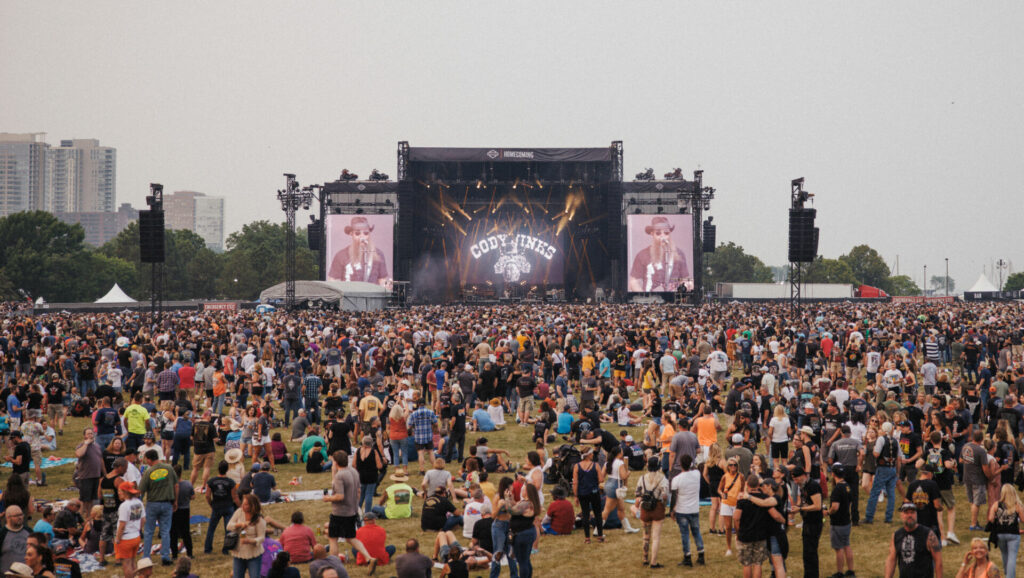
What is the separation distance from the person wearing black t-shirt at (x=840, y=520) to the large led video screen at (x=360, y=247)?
46807 mm

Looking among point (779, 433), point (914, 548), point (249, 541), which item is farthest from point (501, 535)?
point (779, 433)

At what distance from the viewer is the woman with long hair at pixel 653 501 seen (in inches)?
355

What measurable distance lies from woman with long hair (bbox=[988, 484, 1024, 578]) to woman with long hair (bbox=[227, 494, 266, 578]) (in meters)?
6.56

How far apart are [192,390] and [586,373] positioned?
8.12 meters

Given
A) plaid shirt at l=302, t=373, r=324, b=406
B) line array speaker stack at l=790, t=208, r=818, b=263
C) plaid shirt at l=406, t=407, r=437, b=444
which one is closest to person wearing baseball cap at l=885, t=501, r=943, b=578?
plaid shirt at l=406, t=407, r=437, b=444

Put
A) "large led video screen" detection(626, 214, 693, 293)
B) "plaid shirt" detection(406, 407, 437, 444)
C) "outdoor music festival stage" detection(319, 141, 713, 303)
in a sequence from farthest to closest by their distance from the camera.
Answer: "large led video screen" detection(626, 214, 693, 293)
"outdoor music festival stage" detection(319, 141, 713, 303)
"plaid shirt" detection(406, 407, 437, 444)

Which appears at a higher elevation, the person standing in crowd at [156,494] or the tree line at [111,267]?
the tree line at [111,267]

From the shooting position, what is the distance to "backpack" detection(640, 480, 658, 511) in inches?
355

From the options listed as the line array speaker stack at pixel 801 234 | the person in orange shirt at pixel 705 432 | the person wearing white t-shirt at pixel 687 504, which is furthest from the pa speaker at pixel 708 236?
the person wearing white t-shirt at pixel 687 504

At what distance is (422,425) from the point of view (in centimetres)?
1319

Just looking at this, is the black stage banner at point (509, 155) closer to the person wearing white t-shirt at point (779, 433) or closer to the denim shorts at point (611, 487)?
the person wearing white t-shirt at point (779, 433)

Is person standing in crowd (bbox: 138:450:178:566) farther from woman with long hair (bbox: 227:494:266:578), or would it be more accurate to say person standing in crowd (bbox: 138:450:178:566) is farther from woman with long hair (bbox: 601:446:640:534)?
woman with long hair (bbox: 601:446:640:534)

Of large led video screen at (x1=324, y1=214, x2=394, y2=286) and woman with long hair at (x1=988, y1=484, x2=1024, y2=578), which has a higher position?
large led video screen at (x1=324, y1=214, x2=394, y2=286)

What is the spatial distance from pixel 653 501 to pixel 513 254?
4827 cm
